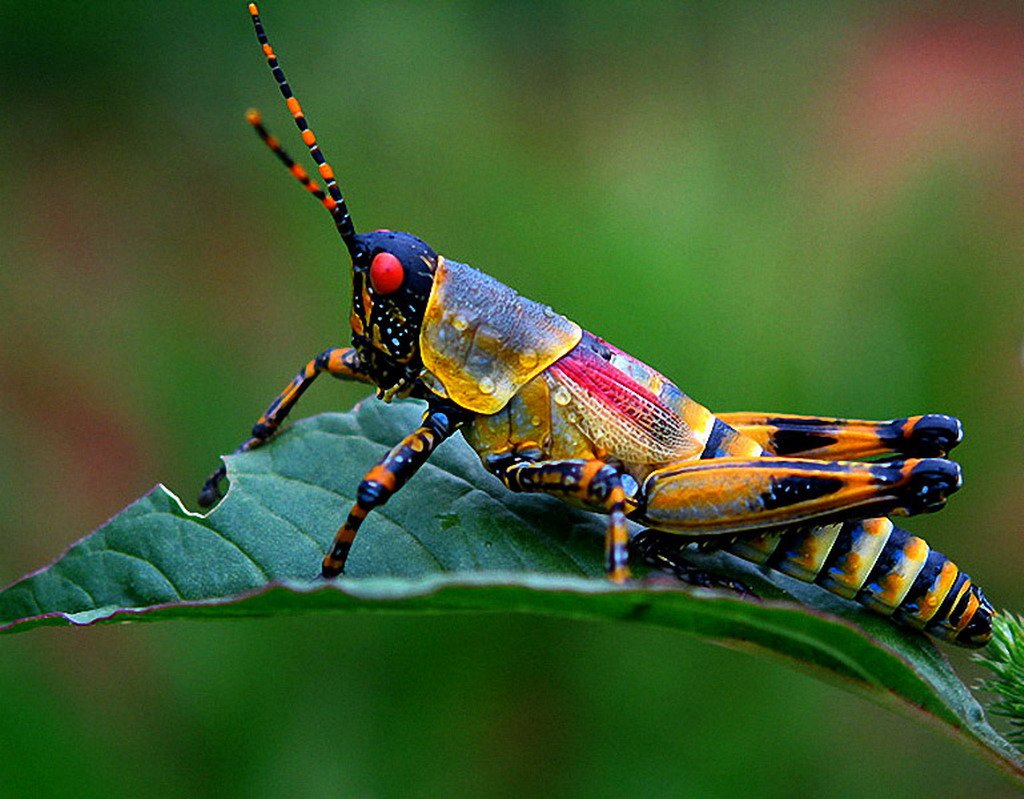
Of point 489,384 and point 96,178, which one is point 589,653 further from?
point 96,178

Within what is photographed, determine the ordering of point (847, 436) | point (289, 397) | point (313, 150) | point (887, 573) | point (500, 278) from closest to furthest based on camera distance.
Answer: point (887, 573) → point (313, 150) → point (847, 436) → point (289, 397) → point (500, 278)

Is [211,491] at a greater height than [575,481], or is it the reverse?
[575,481]

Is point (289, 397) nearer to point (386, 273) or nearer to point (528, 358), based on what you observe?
point (386, 273)

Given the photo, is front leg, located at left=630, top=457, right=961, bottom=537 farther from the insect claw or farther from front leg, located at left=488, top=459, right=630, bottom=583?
the insect claw

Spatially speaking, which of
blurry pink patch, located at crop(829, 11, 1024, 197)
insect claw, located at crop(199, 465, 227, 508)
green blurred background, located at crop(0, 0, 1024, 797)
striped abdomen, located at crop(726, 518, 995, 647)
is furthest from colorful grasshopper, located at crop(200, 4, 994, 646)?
blurry pink patch, located at crop(829, 11, 1024, 197)

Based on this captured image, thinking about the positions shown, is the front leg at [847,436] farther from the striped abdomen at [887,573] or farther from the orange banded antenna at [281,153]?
the orange banded antenna at [281,153]

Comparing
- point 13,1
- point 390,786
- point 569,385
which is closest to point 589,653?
point 390,786

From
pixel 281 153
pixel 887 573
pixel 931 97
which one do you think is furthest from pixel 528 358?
pixel 931 97
